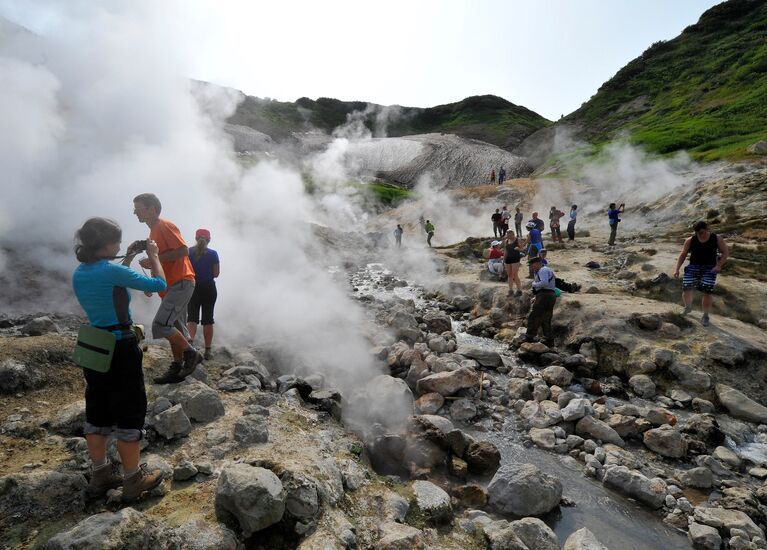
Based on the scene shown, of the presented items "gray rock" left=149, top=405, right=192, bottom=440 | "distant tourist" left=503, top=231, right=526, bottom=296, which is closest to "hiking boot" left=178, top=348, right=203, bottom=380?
"gray rock" left=149, top=405, right=192, bottom=440

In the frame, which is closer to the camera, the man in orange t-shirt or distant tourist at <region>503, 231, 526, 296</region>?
the man in orange t-shirt

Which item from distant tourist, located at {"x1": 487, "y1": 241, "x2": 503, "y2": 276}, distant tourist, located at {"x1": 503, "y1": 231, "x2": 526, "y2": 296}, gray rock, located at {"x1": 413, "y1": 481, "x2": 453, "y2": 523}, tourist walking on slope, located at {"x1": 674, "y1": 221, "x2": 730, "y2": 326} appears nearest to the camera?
gray rock, located at {"x1": 413, "y1": 481, "x2": 453, "y2": 523}

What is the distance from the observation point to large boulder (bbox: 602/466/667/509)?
4.07 meters

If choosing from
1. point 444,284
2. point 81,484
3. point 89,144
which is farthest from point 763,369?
point 89,144

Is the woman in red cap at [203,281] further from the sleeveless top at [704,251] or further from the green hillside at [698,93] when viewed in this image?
the green hillside at [698,93]

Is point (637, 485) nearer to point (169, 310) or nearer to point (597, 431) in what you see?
point (597, 431)

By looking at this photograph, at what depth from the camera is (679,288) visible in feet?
28.7

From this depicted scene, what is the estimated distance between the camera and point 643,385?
6375mm

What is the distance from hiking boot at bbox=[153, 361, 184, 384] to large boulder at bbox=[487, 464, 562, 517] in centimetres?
330

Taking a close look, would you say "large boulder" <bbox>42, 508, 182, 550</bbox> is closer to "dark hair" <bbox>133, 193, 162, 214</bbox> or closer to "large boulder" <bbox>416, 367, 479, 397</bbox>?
"dark hair" <bbox>133, 193, 162, 214</bbox>

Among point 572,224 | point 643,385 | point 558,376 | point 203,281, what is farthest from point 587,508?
point 572,224

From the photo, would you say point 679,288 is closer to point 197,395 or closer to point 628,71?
point 197,395

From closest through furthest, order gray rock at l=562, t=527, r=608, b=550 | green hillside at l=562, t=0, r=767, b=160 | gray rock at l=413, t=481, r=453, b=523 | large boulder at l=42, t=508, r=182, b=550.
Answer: large boulder at l=42, t=508, r=182, b=550 < gray rock at l=562, t=527, r=608, b=550 < gray rock at l=413, t=481, r=453, b=523 < green hillside at l=562, t=0, r=767, b=160

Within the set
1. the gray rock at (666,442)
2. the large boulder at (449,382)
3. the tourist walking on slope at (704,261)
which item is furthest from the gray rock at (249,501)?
the tourist walking on slope at (704,261)
